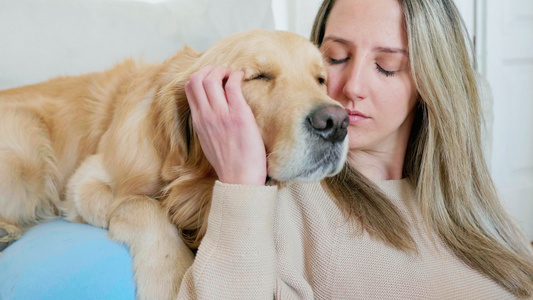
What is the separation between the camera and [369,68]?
4.28 ft

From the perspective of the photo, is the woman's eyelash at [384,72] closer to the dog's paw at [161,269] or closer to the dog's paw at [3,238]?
the dog's paw at [161,269]

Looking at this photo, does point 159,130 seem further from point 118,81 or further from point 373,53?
point 373,53

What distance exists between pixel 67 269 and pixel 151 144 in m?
0.46

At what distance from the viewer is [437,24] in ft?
4.49

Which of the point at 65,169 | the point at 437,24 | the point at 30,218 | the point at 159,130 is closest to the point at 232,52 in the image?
the point at 159,130

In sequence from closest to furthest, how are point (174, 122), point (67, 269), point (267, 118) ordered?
point (67, 269) → point (267, 118) → point (174, 122)

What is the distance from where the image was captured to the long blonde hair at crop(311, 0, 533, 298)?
1253 mm

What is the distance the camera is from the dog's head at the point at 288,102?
1022 millimetres

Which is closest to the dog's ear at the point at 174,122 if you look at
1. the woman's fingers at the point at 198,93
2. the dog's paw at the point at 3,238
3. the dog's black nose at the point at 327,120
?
the woman's fingers at the point at 198,93

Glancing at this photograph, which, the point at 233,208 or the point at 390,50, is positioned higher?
the point at 390,50

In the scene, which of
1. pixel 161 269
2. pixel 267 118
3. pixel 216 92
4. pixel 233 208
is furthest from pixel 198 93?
pixel 161 269

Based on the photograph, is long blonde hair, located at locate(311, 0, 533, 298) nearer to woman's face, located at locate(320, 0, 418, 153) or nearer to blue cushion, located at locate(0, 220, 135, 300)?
woman's face, located at locate(320, 0, 418, 153)

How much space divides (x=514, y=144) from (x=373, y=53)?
9.24 feet

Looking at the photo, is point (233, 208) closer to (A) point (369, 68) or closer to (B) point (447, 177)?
(A) point (369, 68)
